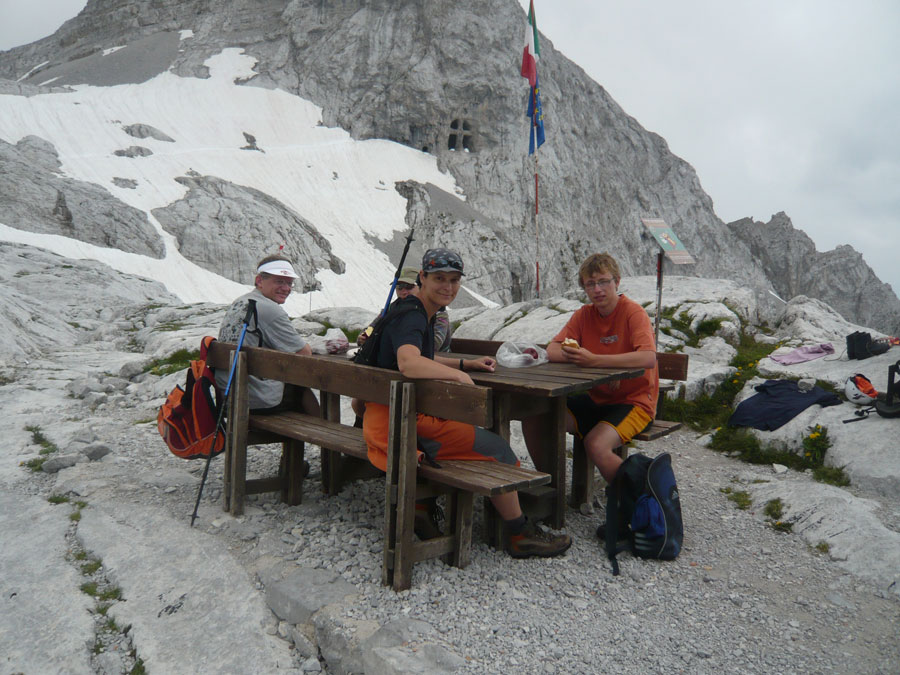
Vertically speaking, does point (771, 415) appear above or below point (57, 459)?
above

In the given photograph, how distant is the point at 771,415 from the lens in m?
7.52

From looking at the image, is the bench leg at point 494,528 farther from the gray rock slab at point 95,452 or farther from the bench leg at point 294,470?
the gray rock slab at point 95,452

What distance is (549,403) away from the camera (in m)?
5.13

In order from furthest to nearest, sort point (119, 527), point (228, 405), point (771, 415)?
point (771, 415)
point (228, 405)
point (119, 527)

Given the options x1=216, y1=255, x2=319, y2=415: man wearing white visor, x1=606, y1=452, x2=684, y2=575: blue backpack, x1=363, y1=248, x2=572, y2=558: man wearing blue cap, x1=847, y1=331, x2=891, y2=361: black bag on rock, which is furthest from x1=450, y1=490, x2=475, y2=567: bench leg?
x1=847, y1=331, x2=891, y2=361: black bag on rock

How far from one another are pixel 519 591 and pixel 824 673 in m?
1.77

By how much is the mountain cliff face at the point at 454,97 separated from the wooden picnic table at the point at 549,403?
4529cm

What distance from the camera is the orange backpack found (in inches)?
208

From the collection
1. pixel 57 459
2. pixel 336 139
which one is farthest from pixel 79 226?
pixel 57 459

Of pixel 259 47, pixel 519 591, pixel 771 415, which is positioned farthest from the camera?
pixel 259 47

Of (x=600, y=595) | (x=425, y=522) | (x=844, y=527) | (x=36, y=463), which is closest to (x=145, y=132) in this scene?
(x=36, y=463)

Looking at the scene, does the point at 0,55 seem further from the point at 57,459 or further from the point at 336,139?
the point at 57,459

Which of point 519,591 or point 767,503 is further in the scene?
point 767,503

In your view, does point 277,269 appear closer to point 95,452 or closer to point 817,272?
point 95,452
